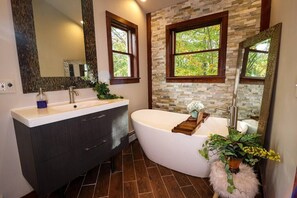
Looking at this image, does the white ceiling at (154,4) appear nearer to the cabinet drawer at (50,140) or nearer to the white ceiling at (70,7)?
the white ceiling at (70,7)

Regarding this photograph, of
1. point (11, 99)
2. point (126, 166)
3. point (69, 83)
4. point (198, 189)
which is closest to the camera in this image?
point (11, 99)

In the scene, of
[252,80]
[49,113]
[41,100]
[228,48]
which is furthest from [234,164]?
[41,100]

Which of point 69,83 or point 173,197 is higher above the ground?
point 69,83

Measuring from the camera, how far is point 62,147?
4.14ft

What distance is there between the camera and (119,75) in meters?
2.57

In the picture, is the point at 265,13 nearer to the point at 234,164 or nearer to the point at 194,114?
the point at 194,114

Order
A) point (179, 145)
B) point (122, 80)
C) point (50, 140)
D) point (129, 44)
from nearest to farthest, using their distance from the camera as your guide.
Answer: point (50, 140) < point (179, 145) < point (122, 80) < point (129, 44)

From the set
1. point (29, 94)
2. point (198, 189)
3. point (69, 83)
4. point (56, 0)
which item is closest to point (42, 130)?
point (29, 94)

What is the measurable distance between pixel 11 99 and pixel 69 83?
57cm

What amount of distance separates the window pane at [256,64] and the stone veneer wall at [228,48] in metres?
0.37

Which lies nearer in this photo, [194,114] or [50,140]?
[50,140]

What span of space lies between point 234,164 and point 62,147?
148 centimetres

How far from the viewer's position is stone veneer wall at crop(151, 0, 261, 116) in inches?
82.0

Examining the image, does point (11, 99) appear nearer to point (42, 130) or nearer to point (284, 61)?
point (42, 130)
